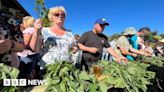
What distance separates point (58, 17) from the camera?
511cm

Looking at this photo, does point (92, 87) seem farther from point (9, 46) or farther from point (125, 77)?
point (9, 46)

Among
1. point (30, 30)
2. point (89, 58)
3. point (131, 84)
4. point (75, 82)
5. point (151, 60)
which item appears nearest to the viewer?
point (75, 82)

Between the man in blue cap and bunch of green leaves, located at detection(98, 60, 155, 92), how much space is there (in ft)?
5.44

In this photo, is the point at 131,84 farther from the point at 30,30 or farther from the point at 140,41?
the point at 140,41

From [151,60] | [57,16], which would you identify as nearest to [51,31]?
[57,16]

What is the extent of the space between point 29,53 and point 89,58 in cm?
181

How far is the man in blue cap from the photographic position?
650 centimetres

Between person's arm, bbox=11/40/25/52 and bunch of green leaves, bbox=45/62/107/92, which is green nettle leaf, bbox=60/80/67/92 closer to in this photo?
bunch of green leaves, bbox=45/62/107/92

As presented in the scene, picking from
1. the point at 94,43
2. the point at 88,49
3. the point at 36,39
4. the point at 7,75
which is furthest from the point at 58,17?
the point at 7,75

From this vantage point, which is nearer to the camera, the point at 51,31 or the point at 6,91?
the point at 6,91

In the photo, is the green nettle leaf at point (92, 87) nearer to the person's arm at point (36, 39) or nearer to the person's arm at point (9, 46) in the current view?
the person's arm at point (9, 46)

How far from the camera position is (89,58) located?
21.3 ft

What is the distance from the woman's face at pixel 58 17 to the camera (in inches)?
199

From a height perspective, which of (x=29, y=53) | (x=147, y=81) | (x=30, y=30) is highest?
(x=30, y=30)
